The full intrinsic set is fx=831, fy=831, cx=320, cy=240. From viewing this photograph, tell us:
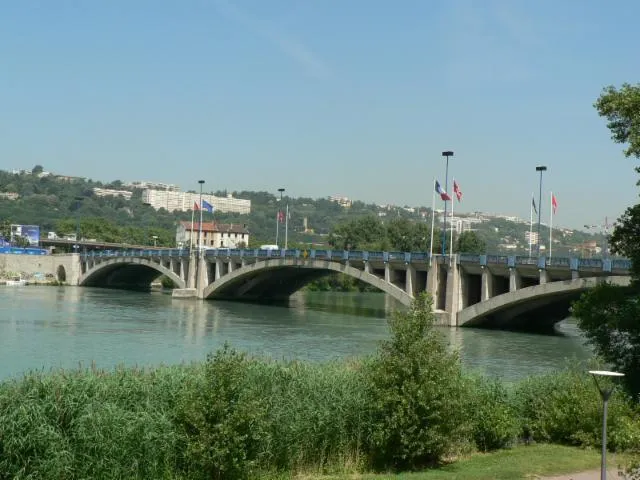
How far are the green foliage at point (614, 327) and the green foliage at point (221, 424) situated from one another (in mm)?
10029

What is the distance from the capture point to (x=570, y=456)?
18.0 meters

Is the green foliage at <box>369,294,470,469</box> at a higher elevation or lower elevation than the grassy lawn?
higher

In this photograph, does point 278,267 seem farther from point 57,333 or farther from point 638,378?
point 638,378

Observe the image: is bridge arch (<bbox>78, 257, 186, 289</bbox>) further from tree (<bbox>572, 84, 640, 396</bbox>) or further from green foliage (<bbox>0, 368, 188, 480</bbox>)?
green foliage (<bbox>0, 368, 188, 480</bbox>)

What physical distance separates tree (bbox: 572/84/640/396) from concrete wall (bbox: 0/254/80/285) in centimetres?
9877

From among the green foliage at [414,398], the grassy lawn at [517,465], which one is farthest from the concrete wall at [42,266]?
the grassy lawn at [517,465]

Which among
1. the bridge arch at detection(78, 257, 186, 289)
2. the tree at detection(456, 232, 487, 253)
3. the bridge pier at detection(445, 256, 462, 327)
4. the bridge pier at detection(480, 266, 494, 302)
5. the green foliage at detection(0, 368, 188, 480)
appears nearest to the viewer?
the green foliage at detection(0, 368, 188, 480)

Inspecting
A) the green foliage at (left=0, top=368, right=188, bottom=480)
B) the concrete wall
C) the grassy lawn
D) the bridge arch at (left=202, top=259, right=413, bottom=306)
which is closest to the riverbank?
the green foliage at (left=0, top=368, right=188, bottom=480)

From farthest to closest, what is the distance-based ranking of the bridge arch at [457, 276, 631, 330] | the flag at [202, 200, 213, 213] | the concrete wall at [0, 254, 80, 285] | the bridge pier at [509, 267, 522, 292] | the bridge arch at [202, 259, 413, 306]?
the concrete wall at [0, 254, 80, 285] < the flag at [202, 200, 213, 213] < the bridge arch at [202, 259, 413, 306] < the bridge pier at [509, 267, 522, 292] < the bridge arch at [457, 276, 631, 330]

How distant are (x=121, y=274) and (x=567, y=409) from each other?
9984 cm

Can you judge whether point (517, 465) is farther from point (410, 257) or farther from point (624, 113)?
point (410, 257)

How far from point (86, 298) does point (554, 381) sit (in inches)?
2730

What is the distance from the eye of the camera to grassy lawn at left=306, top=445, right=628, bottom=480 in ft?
53.0

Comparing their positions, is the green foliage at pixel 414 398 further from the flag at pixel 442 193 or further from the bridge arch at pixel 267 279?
the bridge arch at pixel 267 279
